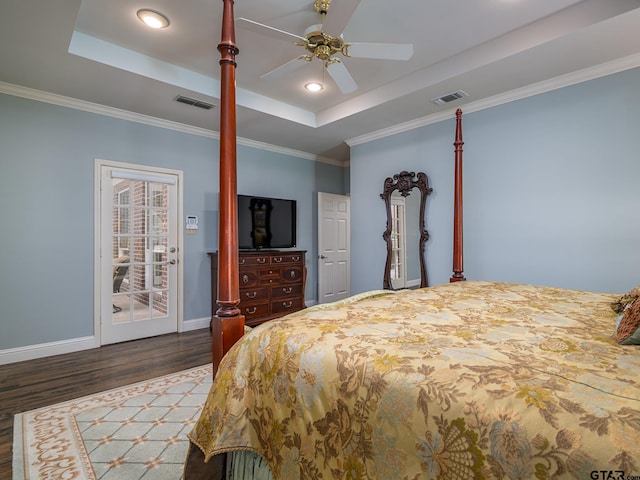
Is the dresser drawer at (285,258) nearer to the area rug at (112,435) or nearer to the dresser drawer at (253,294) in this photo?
the dresser drawer at (253,294)

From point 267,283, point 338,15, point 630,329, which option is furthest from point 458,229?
point 267,283

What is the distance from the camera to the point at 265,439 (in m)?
1.11

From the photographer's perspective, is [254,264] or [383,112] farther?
[254,264]

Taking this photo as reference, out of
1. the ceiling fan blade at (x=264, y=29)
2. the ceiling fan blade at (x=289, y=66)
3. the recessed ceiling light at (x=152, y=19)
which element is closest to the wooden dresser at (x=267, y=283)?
the ceiling fan blade at (x=289, y=66)

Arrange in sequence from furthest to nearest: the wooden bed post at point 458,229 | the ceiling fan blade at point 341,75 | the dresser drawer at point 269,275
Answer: the dresser drawer at point 269,275 < the wooden bed post at point 458,229 < the ceiling fan blade at point 341,75

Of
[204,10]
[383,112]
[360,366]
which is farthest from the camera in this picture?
[383,112]

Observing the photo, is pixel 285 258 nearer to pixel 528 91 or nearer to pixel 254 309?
pixel 254 309

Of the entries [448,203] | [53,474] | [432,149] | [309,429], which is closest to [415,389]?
[309,429]

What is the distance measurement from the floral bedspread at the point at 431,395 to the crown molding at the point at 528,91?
2480 millimetres

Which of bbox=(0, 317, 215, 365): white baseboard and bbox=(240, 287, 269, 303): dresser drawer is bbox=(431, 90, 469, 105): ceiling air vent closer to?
bbox=(240, 287, 269, 303): dresser drawer

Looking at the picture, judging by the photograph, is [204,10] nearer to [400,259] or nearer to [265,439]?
[265,439]

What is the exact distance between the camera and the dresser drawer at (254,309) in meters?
4.25

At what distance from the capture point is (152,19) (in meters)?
2.49

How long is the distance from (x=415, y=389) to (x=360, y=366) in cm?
17
